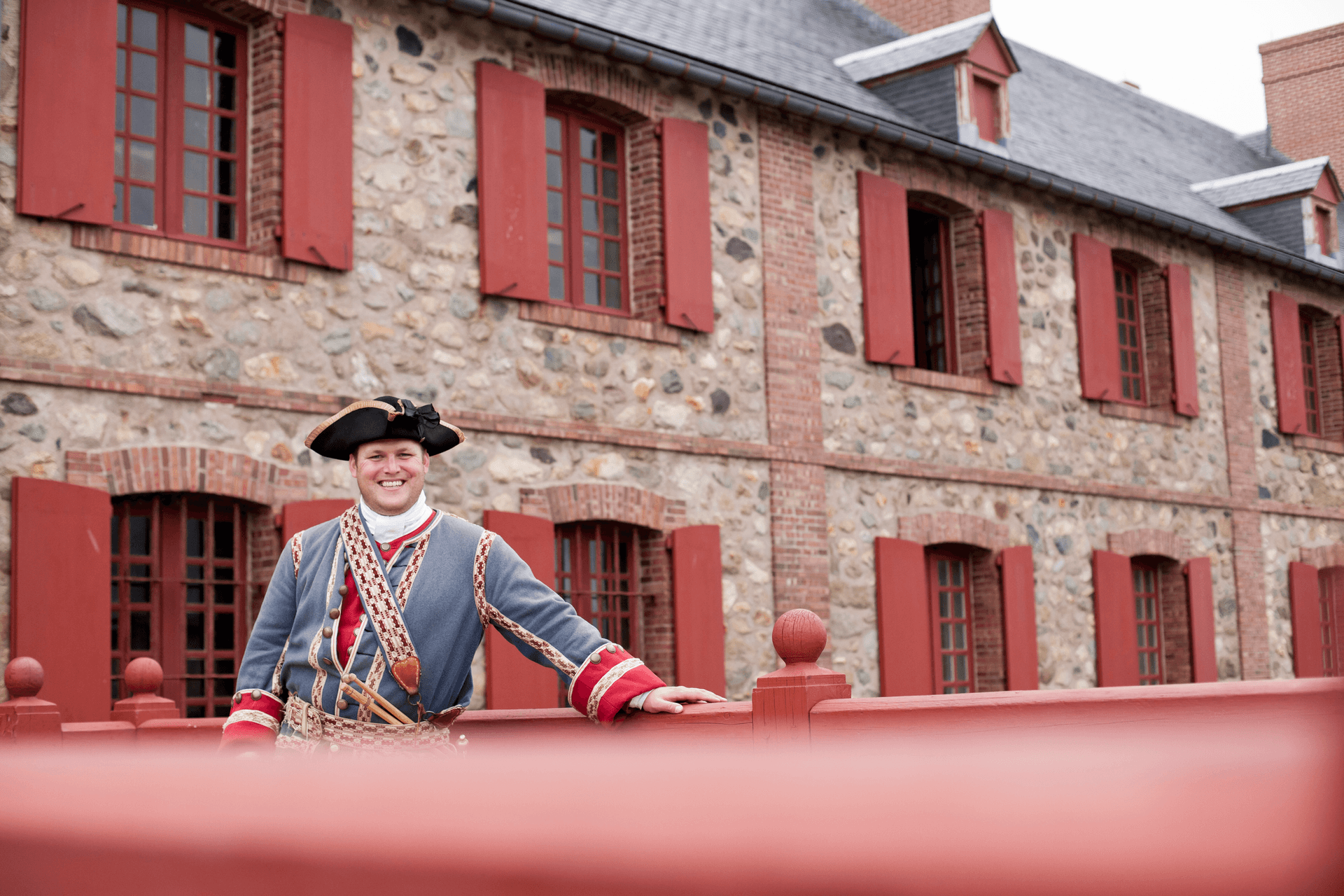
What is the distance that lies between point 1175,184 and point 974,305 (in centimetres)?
588

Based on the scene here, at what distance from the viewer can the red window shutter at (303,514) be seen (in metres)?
8.10

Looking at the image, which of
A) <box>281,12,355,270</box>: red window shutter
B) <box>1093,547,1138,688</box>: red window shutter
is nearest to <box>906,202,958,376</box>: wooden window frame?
<box>1093,547,1138,688</box>: red window shutter

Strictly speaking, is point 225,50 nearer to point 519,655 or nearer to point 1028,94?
point 519,655

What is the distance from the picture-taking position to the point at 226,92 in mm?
8609

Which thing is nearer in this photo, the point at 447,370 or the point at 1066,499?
the point at 447,370

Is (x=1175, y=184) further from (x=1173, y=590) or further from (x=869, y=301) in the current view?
(x=869, y=301)

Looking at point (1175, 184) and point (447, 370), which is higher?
point (1175, 184)

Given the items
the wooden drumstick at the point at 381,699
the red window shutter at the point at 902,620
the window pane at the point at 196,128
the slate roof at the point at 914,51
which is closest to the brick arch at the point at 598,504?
the red window shutter at the point at 902,620

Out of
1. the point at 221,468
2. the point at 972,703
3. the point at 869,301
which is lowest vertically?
the point at 972,703

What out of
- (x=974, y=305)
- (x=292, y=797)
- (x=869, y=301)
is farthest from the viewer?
(x=974, y=305)

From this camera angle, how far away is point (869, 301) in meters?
11.6

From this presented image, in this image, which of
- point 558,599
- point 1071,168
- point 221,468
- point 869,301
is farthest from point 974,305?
point 558,599

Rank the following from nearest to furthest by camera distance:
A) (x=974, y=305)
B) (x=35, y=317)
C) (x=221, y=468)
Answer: (x=35, y=317) → (x=221, y=468) → (x=974, y=305)

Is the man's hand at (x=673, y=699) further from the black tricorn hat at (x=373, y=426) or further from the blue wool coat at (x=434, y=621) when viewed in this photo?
the black tricorn hat at (x=373, y=426)
